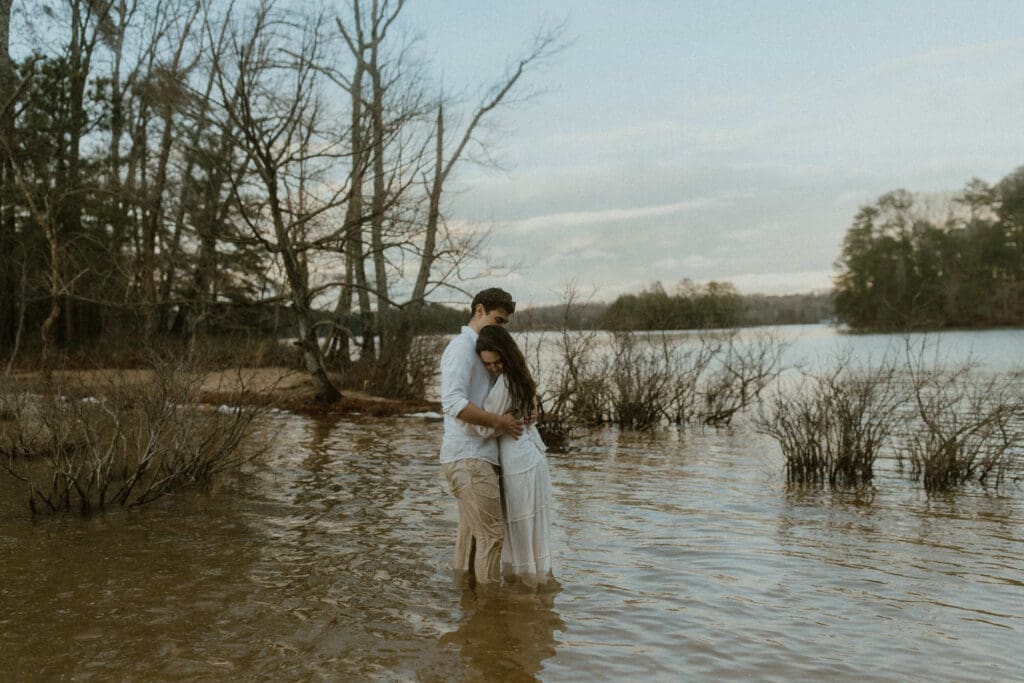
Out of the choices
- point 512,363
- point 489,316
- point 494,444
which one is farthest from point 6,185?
point 512,363

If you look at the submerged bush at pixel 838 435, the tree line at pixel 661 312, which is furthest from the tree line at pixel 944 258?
the submerged bush at pixel 838 435

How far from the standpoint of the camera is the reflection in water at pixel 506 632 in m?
5.27

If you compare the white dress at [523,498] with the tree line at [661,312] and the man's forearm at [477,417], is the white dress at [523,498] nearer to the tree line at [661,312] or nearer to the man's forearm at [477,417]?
the man's forearm at [477,417]

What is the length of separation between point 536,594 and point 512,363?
1831 millimetres

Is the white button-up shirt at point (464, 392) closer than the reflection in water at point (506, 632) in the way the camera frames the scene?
No

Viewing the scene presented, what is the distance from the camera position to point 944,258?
67.8m

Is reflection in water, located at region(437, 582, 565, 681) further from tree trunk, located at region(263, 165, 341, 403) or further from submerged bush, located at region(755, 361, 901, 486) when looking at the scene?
tree trunk, located at region(263, 165, 341, 403)

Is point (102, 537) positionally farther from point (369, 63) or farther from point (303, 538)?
point (369, 63)

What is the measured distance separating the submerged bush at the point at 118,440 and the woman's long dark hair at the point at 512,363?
4671mm

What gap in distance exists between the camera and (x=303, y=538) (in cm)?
845

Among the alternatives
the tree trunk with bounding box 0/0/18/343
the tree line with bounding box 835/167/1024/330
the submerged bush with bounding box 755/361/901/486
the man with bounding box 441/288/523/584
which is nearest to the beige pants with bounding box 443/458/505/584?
the man with bounding box 441/288/523/584

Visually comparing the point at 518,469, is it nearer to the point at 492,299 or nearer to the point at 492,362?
the point at 492,362

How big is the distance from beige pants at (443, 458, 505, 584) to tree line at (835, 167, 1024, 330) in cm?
6019

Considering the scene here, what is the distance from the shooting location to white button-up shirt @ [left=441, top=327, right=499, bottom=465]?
19.1ft
